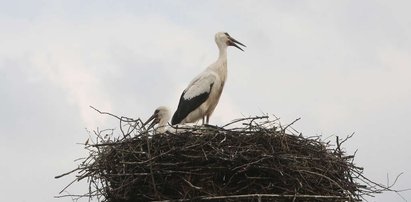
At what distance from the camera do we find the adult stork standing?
888 cm

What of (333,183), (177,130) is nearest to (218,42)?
(177,130)

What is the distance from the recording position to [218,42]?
9.30 meters

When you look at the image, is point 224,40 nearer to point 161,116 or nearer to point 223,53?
point 223,53

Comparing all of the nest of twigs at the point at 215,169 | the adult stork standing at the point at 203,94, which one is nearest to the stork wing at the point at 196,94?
the adult stork standing at the point at 203,94

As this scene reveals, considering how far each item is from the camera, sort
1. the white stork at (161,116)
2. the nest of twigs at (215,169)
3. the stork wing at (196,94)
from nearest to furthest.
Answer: the nest of twigs at (215,169), the white stork at (161,116), the stork wing at (196,94)

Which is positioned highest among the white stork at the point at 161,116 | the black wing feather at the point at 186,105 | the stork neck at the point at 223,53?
the stork neck at the point at 223,53

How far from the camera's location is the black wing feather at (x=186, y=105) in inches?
349

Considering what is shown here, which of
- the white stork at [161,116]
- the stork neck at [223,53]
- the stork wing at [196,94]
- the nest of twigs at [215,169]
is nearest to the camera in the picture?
the nest of twigs at [215,169]

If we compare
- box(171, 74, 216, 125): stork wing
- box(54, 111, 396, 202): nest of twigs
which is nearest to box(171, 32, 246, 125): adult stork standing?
box(171, 74, 216, 125): stork wing

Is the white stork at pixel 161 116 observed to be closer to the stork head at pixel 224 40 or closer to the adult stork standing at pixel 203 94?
the adult stork standing at pixel 203 94

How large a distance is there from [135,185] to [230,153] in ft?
2.58

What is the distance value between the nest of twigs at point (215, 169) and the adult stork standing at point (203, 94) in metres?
2.27

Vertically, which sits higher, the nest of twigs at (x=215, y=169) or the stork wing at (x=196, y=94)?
the stork wing at (x=196, y=94)

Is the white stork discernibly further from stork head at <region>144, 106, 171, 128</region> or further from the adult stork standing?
the adult stork standing
